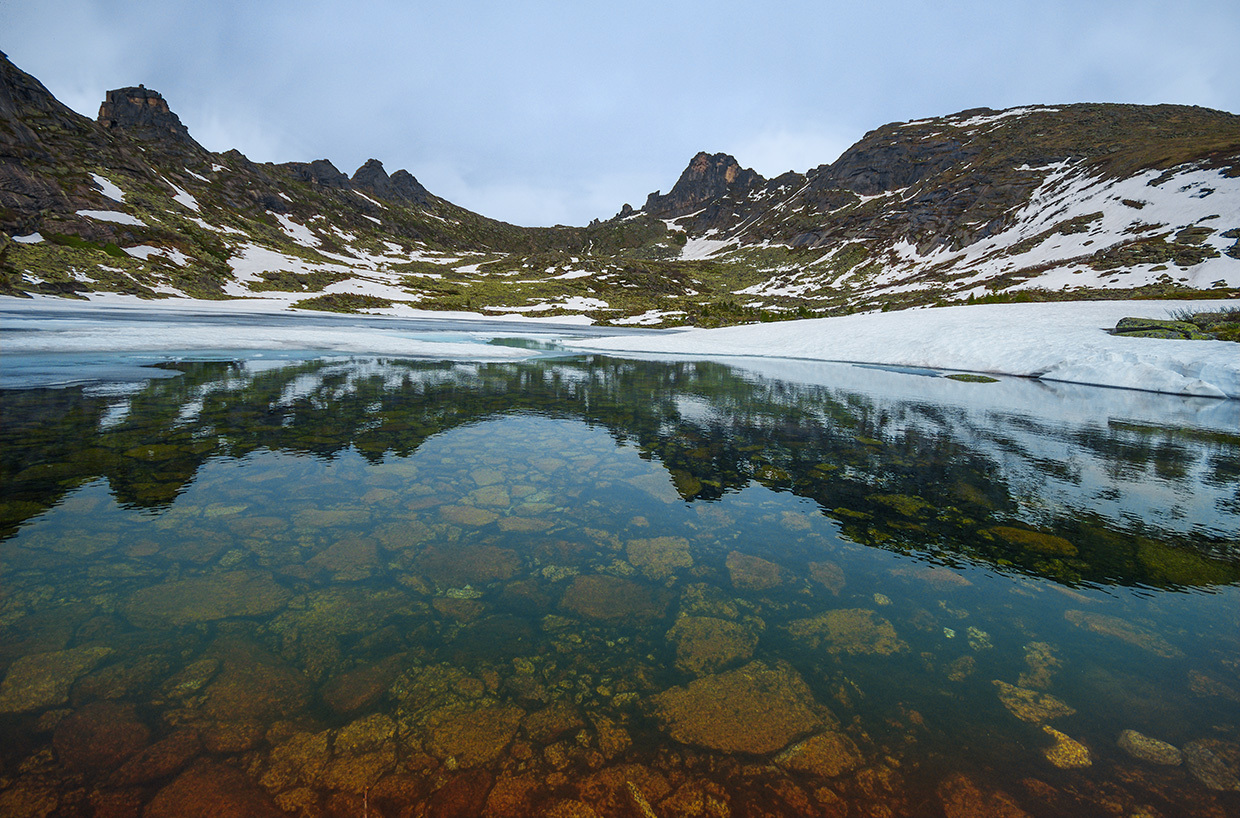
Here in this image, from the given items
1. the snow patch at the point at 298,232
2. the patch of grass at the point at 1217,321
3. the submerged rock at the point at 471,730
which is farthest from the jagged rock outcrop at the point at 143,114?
the patch of grass at the point at 1217,321

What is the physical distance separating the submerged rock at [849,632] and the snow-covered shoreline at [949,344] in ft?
92.0

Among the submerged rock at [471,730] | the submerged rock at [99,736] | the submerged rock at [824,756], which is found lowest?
the submerged rock at [824,756]

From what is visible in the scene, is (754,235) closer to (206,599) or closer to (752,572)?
(752,572)

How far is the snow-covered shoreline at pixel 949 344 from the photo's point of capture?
73.8 feet

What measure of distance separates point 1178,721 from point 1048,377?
29.0 metres

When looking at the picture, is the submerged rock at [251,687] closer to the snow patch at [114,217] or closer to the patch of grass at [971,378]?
the patch of grass at [971,378]

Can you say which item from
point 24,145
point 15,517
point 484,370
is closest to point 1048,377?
point 484,370

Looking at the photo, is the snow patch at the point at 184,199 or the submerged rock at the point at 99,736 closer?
the submerged rock at the point at 99,736

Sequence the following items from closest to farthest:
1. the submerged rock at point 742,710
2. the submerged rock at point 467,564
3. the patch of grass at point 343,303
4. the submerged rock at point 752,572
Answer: the submerged rock at point 742,710
the submerged rock at point 467,564
the submerged rock at point 752,572
the patch of grass at point 343,303

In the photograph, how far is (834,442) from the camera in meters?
12.6

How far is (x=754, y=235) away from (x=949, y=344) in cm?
18554

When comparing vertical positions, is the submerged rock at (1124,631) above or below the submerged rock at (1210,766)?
below

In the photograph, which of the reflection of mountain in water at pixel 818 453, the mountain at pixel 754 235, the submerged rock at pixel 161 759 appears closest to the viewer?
the submerged rock at pixel 161 759

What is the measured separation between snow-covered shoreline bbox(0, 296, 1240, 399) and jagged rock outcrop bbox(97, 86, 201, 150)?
7908 inches
